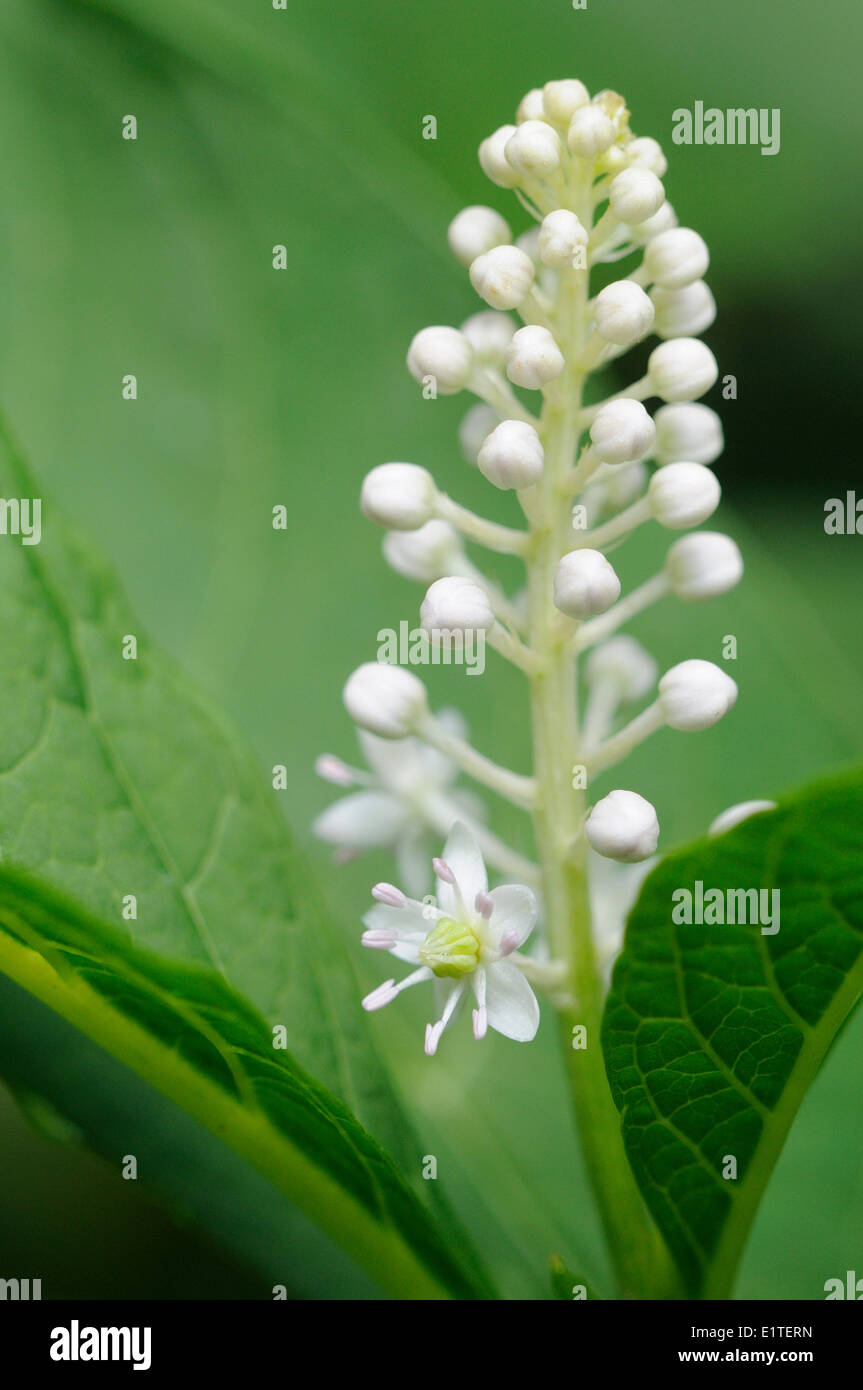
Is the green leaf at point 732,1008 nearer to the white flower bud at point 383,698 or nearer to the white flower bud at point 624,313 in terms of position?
the white flower bud at point 383,698

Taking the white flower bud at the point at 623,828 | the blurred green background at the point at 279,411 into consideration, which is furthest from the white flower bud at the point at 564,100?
the blurred green background at the point at 279,411

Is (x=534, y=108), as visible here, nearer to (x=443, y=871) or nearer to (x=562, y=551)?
(x=562, y=551)

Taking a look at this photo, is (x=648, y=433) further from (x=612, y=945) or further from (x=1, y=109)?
(x=1, y=109)

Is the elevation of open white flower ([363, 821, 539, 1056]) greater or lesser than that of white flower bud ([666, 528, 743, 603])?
lesser

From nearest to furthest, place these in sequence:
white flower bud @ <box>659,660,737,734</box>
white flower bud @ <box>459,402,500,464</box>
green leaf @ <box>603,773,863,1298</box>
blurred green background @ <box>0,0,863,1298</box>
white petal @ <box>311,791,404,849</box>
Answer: green leaf @ <box>603,773,863,1298</box>, white flower bud @ <box>659,660,737,734</box>, white flower bud @ <box>459,402,500,464</box>, white petal @ <box>311,791,404,849</box>, blurred green background @ <box>0,0,863,1298</box>

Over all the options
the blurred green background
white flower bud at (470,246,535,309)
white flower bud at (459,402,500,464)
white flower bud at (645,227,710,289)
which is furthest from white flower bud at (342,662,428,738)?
the blurred green background

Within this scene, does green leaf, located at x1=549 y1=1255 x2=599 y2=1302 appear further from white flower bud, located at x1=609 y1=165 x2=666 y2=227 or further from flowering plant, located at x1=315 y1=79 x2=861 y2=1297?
white flower bud, located at x1=609 y1=165 x2=666 y2=227
